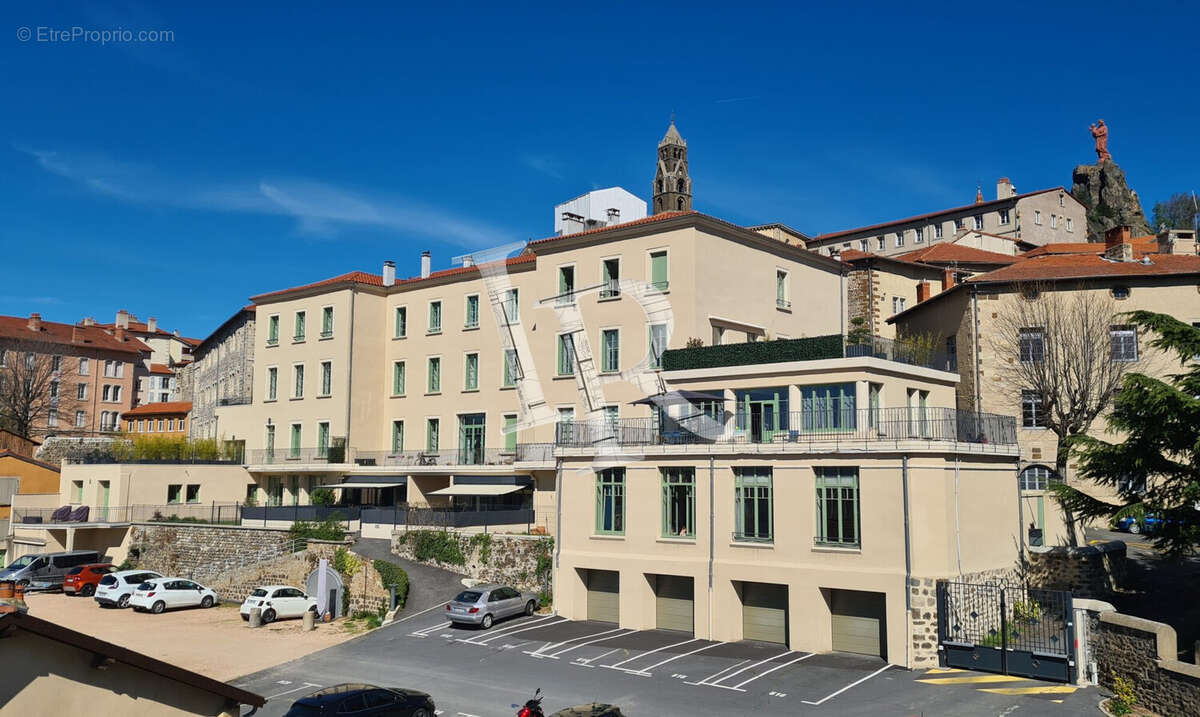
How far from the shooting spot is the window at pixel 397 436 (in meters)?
49.2

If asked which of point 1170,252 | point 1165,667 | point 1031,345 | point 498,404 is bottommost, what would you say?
point 1165,667

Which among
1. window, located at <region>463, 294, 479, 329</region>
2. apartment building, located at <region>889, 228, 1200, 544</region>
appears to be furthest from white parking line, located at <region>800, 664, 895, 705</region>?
window, located at <region>463, 294, 479, 329</region>

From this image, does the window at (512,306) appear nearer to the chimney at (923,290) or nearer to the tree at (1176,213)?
the chimney at (923,290)

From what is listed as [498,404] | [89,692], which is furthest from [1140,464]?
[498,404]

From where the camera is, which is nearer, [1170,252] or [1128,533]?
[1128,533]

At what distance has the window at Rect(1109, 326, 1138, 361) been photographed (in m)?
40.8

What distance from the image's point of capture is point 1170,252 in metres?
51.5

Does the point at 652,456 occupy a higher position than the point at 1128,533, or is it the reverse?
the point at 652,456

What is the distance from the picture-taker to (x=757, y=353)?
30.0m

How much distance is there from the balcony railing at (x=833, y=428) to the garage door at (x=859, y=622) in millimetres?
4348

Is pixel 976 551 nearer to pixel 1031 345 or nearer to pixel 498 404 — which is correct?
pixel 1031 345

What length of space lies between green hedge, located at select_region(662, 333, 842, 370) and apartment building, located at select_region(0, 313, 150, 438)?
72917mm

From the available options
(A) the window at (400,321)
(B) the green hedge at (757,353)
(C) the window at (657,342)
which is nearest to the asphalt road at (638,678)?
(B) the green hedge at (757,353)

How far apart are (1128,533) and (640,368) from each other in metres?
22.9
